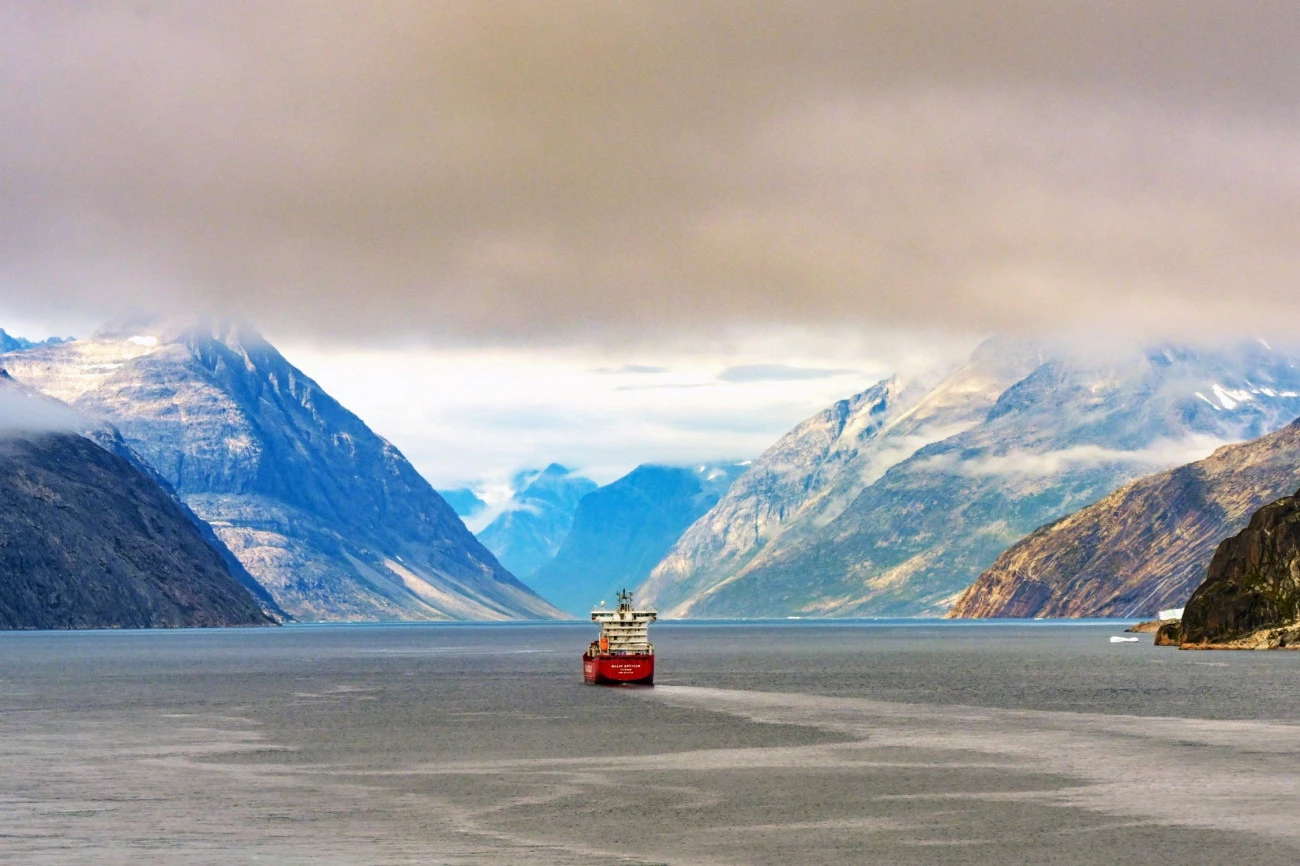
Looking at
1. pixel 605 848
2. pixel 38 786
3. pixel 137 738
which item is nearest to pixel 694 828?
pixel 605 848

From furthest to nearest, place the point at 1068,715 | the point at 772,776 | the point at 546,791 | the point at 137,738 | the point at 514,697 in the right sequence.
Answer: the point at 514,697, the point at 1068,715, the point at 137,738, the point at 772,776, the point at 546,791

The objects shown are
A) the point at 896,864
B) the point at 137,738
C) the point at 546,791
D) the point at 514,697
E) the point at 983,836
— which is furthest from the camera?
the point at 514,697

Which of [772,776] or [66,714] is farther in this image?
[66,714]

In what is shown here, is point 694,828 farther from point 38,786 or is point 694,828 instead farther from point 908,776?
point 38,786

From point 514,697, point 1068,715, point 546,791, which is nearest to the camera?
point 546,791

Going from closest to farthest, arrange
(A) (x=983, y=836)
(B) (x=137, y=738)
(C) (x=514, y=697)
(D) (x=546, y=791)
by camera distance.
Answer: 1. (A) (x=983, y=836)
2. (D) (x=546, y=791)
3. (B) (x=137, y=738)
4. (C) (x=514, y=697)

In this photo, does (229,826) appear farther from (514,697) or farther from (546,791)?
(514,697)

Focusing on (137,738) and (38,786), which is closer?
(38,786)

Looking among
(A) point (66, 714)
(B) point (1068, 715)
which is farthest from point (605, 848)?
(A) point (66, 714)
